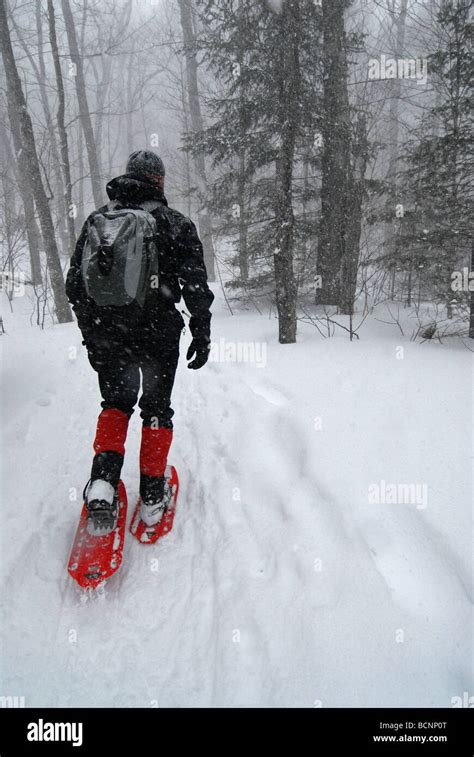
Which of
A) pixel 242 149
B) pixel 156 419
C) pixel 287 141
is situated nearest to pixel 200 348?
pixel 156 419

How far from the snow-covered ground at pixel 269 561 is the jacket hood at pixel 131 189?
7.17 feet

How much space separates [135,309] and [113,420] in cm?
75

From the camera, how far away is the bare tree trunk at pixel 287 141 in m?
4.77

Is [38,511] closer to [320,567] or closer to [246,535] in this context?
[246,535]

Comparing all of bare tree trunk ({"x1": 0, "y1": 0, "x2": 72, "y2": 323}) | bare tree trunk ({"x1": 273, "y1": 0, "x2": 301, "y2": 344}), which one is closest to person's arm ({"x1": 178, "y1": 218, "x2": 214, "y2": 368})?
bare tree trunk ({"x1": 273, "y1": 0, "x2": 301, "y2": 344})

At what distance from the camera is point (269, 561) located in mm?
2557

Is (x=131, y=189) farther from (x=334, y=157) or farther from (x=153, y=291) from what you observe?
(x=334, y=157)

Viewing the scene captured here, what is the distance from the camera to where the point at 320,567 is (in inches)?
93.7

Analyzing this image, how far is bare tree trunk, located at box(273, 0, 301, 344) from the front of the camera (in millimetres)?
4766

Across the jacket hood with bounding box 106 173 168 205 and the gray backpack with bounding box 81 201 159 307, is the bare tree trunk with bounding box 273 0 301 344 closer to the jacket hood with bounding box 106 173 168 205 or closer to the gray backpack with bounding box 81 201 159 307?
the jacket hood with bounding box 106 173 168 205

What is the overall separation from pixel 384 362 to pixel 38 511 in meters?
3.77

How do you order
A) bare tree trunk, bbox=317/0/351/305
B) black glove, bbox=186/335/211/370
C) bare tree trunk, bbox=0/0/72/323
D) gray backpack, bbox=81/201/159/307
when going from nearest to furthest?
gray backpack, bbox=81/201/159/307, black glove, bbox=186/335/211/370, bare tree trunk, bbox=317/0/351/305, bare tree trunk, bbox=0/0/72/323

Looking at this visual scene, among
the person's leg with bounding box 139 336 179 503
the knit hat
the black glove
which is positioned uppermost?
the knit hat
